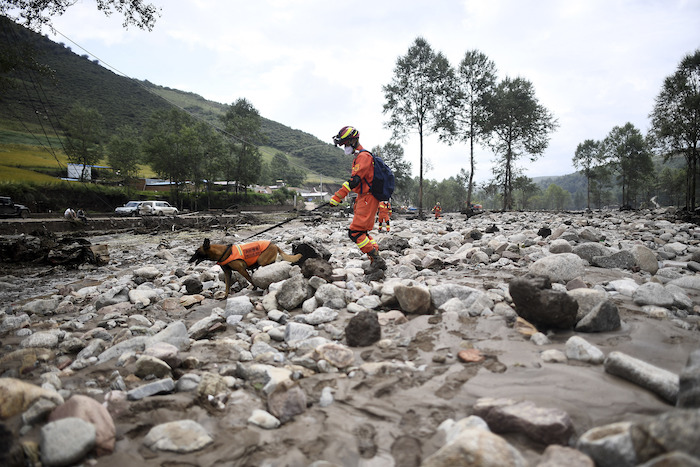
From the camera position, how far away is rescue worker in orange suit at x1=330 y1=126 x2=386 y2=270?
5224 millimetres

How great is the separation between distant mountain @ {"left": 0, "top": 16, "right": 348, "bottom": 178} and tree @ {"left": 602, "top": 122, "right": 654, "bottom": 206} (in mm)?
52608

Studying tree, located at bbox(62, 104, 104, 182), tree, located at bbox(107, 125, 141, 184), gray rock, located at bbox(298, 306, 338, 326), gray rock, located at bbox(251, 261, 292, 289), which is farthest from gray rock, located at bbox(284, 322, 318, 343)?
tree, located at bbox(107, 125, 141, 184)

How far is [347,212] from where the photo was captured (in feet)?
100.0

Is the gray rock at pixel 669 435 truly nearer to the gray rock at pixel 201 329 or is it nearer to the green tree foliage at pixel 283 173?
the gray rock at pixel 201 329

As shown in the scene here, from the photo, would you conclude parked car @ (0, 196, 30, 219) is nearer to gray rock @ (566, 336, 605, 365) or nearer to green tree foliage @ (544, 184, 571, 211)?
gray rock @ (566, 336, 605, 365)

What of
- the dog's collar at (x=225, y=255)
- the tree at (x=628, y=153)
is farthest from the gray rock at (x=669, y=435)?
the tree at (x=628, y=153)

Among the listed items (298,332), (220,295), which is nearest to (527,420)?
(298,332)

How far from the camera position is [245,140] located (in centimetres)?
4469

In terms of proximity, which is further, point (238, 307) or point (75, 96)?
point (75, 96)

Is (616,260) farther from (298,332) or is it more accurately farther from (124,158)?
(124,158)

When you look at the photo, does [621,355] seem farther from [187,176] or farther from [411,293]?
[187,176]

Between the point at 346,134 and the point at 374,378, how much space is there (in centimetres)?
433

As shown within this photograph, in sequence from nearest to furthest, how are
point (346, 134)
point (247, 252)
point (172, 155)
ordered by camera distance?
point (247, 252) → point (346, 134) → point (172, 155)

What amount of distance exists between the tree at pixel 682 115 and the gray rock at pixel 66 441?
3595 centimetres
